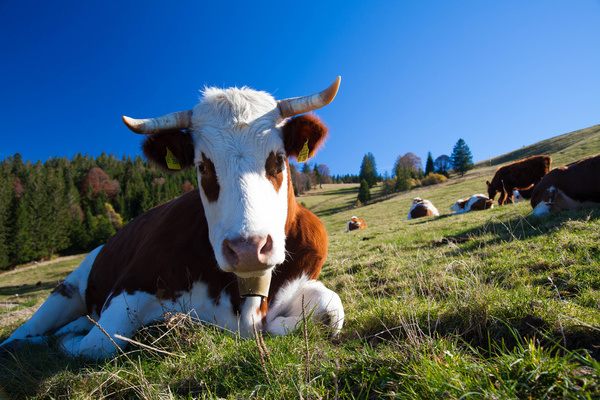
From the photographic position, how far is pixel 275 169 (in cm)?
280

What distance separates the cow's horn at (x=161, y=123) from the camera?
2877 mm

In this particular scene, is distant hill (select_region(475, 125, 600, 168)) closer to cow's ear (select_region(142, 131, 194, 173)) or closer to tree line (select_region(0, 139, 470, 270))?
tree line (select_region(0, 139, 470, 270))

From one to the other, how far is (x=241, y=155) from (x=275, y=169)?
0.37 metres

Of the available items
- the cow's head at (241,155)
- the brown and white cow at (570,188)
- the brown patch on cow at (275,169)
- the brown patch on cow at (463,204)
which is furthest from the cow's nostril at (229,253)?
the brown patch on cow at (463,204)

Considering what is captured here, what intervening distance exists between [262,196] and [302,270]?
3.87 feet

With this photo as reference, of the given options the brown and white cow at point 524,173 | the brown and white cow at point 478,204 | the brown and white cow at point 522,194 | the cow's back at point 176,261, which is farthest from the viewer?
the brown and white cow at point 478,204

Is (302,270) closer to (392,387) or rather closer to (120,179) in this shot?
(392,387)

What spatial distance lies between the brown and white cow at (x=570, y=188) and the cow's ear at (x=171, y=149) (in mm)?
8126

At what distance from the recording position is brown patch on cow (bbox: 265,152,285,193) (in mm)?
2713

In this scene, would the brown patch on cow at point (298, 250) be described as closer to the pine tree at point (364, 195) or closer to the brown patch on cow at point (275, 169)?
the brown patch on cow at point (275, 169)

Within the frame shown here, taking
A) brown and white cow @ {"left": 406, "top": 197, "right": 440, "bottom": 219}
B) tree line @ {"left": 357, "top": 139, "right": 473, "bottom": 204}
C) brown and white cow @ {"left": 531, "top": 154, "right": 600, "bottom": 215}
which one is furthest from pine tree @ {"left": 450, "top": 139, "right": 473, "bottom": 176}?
brown and white cow @ {"left": 531, "top": 154, "right": 600, "bottom": 215}

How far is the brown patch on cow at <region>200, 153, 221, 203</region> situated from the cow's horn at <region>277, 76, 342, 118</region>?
1.00 meters

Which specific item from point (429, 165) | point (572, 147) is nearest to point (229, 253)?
point (572, 147)

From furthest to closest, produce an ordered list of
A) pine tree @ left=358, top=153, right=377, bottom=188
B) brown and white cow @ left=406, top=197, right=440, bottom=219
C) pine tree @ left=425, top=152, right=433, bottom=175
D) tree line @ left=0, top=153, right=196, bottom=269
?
pine tree @ left=425, top=152, right=433, bottom=175, pine tree @ left=358, top=153, right=377, bottom=188, tree line @ left=0, top=153, right=196, bottom=269, brown and white cow @ left=406, top=197, right=440, bottom=219
